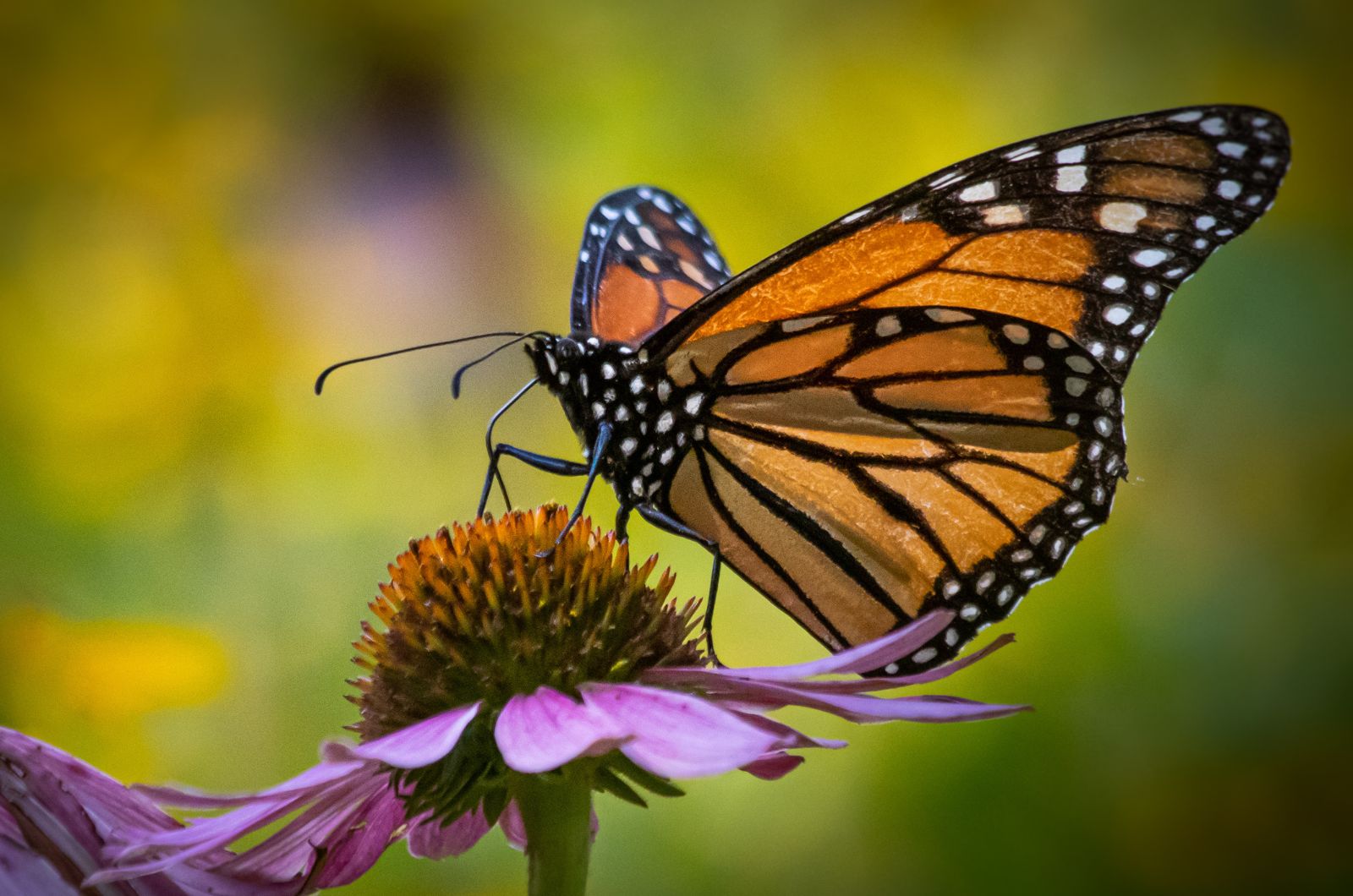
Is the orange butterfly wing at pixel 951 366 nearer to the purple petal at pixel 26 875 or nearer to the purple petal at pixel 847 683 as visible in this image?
the purple petal at pixel 847 683

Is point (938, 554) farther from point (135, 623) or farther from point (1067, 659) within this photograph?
point (135, 623)

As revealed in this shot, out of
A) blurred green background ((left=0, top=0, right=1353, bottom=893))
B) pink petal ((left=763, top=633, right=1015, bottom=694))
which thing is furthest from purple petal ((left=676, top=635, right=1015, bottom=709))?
blurred green background ((left=0, top=0, right=1353, bottom=893))

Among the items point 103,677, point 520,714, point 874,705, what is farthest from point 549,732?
point 103,677

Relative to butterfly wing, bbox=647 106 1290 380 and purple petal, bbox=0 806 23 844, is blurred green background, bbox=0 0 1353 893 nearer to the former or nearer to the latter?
butterfly wing, bbox=647 106 1290 380

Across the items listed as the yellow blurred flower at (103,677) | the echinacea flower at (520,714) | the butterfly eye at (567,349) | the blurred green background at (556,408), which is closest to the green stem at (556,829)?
the echinacea flower at (520,714)

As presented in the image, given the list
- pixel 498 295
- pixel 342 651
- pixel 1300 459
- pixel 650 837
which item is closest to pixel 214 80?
pixel 498 295
